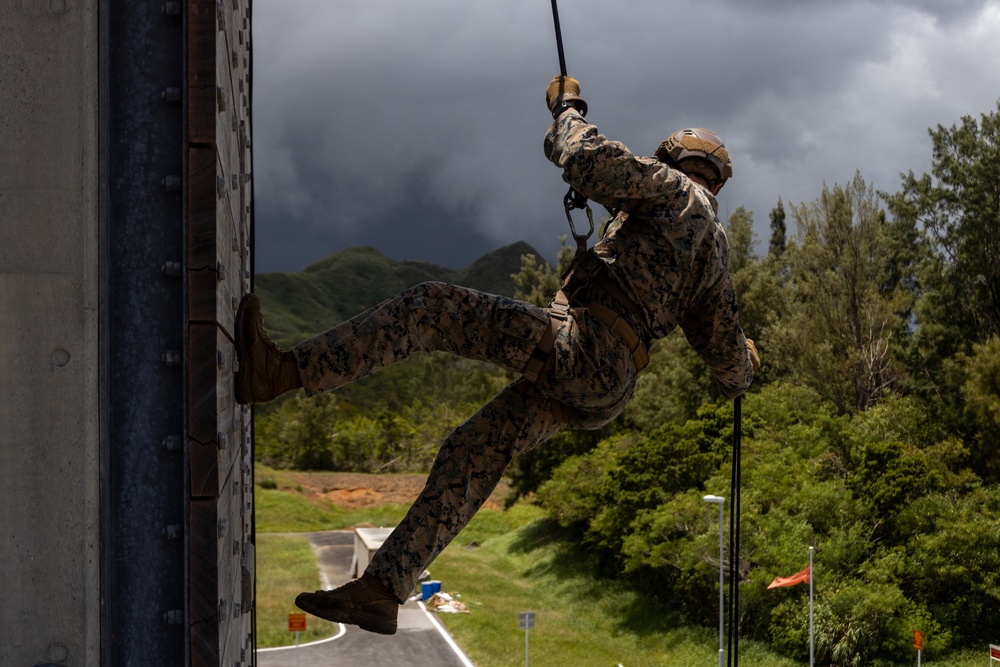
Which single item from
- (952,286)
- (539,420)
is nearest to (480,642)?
(952,286)

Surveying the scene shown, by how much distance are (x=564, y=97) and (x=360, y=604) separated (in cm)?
214

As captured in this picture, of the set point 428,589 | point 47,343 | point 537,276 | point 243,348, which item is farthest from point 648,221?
point 537,276

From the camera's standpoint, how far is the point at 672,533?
3234 centimetres

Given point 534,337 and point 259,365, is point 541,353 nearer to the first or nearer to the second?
point 534,337

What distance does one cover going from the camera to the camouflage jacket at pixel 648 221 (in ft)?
13.0

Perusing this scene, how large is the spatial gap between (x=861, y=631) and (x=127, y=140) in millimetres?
26646

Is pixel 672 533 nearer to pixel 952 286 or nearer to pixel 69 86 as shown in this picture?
pixel 952 286

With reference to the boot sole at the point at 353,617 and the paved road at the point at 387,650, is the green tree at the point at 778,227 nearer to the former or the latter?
the paved road at the point at 387,650

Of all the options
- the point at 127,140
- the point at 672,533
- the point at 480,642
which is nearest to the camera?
the point at 127,140

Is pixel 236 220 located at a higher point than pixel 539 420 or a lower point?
higher

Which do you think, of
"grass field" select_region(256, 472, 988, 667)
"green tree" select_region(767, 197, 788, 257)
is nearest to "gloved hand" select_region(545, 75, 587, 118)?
"grass field" select_region(256, 472, 988, 667)

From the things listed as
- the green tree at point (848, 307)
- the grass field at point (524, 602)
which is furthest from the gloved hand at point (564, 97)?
the green tree at point (848, 307)

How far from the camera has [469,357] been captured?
12.7 ft

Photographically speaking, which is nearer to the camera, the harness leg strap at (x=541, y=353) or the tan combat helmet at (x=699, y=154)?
the harness leg strap at (x=541, y=353)
